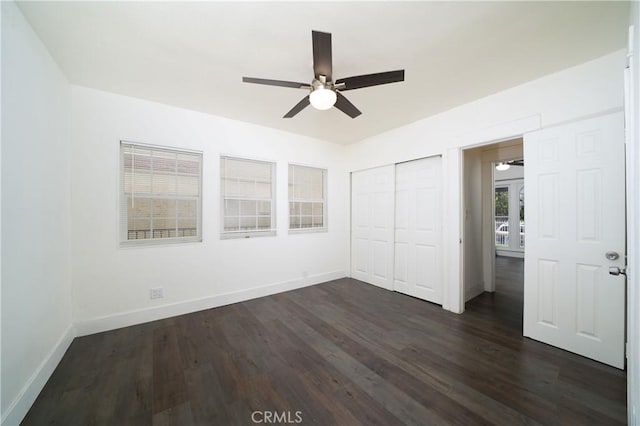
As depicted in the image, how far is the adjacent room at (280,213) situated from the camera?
1577 mm

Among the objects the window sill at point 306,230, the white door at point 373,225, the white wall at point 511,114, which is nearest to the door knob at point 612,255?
the white wall at point 511,114

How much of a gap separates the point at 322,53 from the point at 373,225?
10.5 feet

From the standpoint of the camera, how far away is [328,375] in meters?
1.91

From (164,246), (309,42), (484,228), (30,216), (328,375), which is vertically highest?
(309,42)

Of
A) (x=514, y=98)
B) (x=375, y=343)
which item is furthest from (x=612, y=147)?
(x=375, y=343)

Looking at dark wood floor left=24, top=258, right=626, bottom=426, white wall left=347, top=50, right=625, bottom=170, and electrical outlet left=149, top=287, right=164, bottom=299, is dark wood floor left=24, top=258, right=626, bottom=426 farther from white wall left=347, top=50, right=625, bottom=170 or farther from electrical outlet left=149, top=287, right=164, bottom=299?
white wall left=347, top=50, right=625, bottom=170

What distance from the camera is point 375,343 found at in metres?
2.38

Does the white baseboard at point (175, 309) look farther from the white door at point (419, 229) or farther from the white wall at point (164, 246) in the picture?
the white door at point (419, 229)

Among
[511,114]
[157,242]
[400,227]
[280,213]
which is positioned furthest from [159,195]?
[511,114]

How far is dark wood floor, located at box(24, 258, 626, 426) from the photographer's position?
60.8 inches

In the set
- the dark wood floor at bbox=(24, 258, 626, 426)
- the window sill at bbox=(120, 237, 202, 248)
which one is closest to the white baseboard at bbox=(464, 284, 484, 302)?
the dark wood floor at bbox=(24, 258, 626, 426)

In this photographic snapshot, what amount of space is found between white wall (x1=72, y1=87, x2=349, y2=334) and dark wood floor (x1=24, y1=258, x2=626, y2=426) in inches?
13.9

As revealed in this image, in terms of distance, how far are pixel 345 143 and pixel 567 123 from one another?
3.16 m

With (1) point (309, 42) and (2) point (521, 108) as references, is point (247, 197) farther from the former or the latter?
(2) point (521, 108)
